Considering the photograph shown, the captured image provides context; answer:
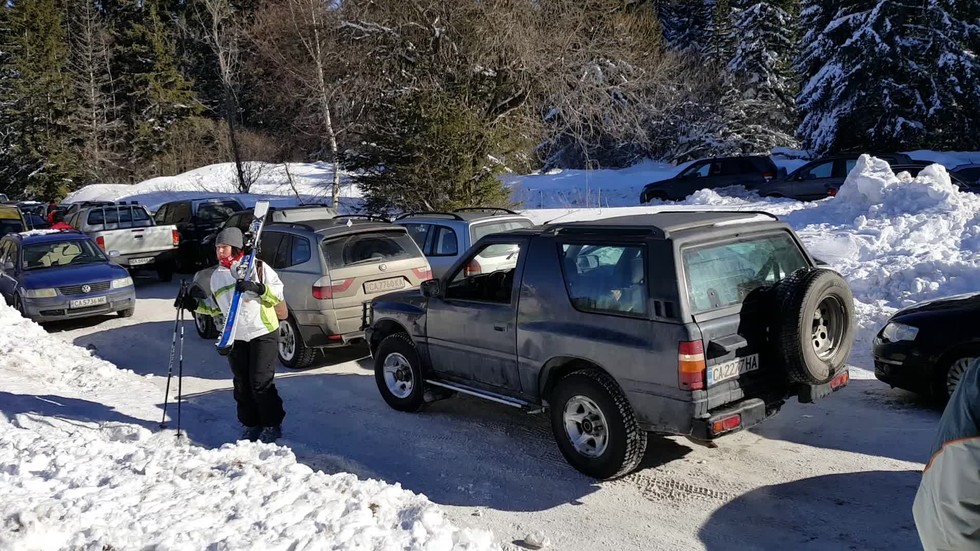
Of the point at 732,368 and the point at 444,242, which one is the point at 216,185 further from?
the point at 732,368

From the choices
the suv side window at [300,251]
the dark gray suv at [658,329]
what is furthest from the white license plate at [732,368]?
the suv side window at [300,251]

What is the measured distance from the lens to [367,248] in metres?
9.45

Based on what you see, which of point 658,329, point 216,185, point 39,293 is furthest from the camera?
point 216,185

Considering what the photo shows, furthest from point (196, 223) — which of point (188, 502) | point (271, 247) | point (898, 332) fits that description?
point (898, 332)

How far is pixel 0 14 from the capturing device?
56.0 metres

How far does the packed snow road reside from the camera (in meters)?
4.80

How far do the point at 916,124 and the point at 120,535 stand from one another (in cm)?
3316

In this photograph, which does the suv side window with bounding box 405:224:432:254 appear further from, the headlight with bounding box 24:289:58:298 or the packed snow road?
the headlight with bounding box 24:289:58:298

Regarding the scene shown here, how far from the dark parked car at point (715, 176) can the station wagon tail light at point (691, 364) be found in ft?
67.1

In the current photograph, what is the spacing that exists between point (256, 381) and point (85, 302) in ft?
23.5

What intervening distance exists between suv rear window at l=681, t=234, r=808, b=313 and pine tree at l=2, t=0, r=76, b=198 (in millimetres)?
52407

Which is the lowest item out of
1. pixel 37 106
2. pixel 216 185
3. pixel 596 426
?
pixel 596 426

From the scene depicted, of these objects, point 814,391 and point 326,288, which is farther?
A: point 326,288

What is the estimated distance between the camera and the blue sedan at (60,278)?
39.4ft
